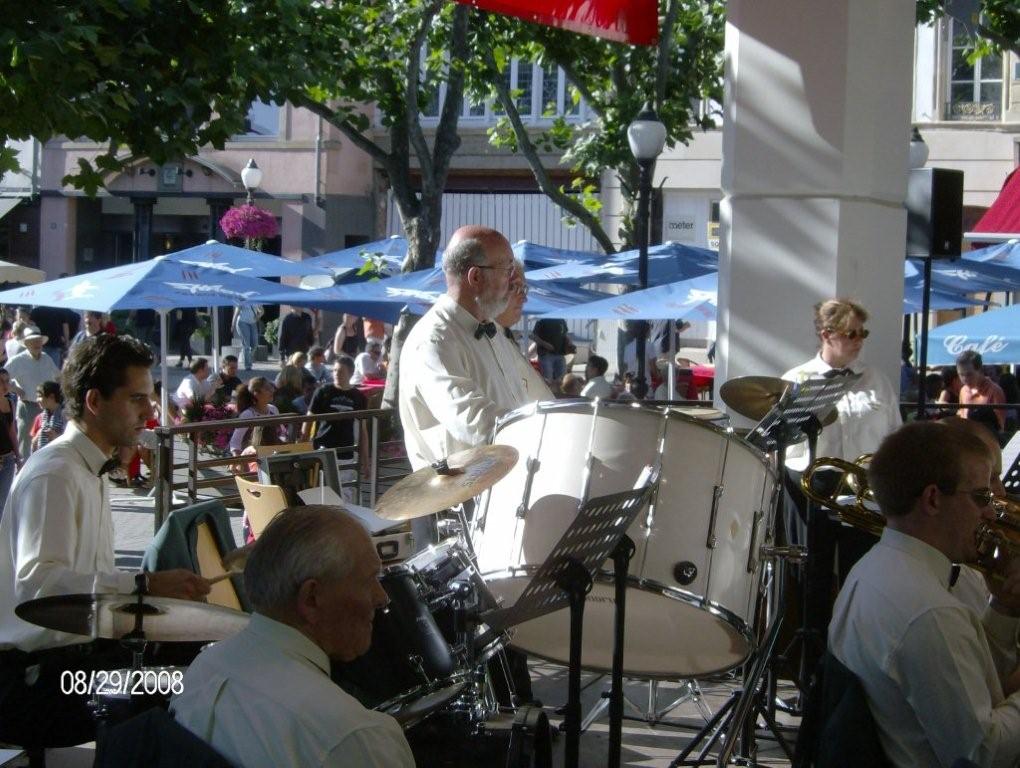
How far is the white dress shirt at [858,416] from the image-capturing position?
6.22m

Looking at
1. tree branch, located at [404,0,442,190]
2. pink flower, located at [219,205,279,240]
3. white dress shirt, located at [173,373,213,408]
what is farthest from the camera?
pink flower, located at [219,205,279,240]

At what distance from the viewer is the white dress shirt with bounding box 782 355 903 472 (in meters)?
6.22

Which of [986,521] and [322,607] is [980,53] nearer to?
[986,521]

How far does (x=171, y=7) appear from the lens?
628 cm

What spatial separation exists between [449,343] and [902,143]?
2762mm

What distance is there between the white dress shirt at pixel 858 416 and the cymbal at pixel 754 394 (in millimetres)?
994

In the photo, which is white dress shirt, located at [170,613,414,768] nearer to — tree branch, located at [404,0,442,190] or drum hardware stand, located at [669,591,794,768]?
drum hardware stand, located at [669,591,794,768]

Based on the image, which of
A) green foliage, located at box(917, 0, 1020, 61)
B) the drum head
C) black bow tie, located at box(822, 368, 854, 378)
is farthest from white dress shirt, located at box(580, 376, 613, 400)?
the drum head

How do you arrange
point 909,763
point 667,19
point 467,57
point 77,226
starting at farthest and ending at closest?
point 77,226
point 467,57
point 667,19
point 909,763

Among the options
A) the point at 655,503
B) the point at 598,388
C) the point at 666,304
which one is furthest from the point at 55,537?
the point at 598,388

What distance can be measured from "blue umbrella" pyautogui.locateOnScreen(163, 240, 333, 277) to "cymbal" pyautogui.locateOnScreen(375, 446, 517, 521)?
1152 centimetres

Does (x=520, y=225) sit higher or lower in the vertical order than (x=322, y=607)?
higher

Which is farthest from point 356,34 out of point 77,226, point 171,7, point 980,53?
point 77,226

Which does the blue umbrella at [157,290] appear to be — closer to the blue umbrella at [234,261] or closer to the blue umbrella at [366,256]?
the blue umbrella at [234,261]
